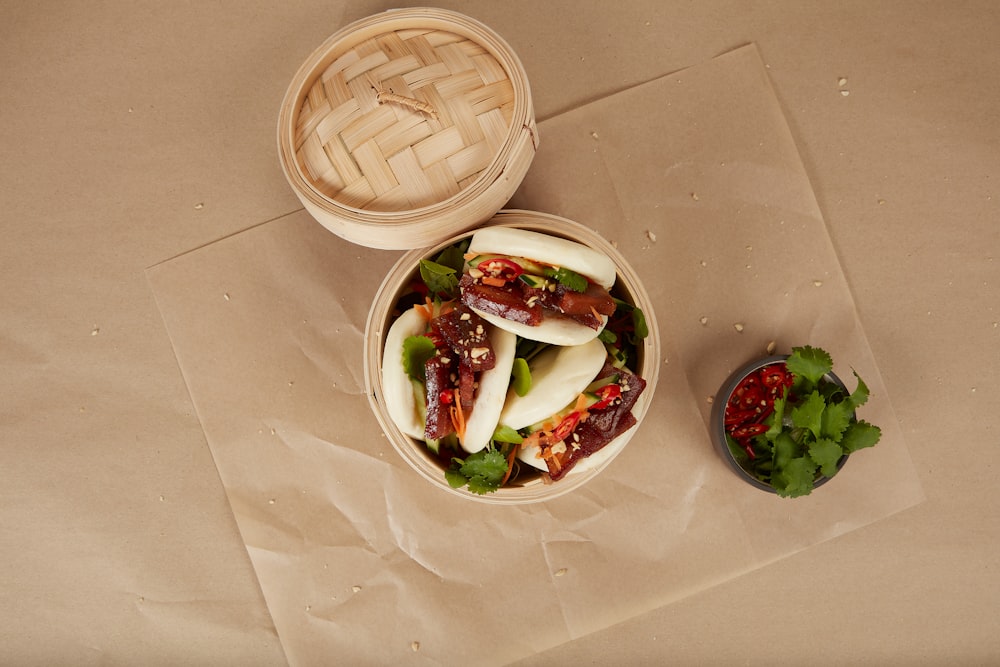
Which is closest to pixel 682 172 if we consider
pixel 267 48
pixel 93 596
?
pixel 267 48

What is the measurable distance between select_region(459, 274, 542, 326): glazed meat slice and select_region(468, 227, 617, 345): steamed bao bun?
0.01 meters

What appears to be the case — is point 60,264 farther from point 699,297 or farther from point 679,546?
point 679,546

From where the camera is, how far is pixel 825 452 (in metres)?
1.47

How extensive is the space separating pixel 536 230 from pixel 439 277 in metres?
0.26

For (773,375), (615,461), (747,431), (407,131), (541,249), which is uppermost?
(407,131)

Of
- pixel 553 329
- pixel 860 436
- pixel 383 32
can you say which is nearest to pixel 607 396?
pixel 553 329

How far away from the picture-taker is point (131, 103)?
1.80 meters

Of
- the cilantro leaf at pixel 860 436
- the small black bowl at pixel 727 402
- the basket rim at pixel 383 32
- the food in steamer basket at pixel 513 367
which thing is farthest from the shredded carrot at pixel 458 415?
the cilantro leaf at pixel 860 436

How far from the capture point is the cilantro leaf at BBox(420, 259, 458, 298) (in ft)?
4.65

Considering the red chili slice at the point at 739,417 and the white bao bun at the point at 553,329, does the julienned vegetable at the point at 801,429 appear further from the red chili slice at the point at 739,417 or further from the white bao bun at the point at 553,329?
the white bao bun at the point at 553,329

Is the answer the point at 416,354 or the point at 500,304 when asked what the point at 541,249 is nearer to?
the point at 500,304

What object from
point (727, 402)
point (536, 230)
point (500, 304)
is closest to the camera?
point (500, 304)

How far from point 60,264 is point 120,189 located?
0.27m

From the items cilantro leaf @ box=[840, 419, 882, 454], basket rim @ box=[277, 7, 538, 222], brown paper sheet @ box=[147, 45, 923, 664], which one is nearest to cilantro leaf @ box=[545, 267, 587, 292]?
basket rim @ box=[277, 7, 538, 222]
